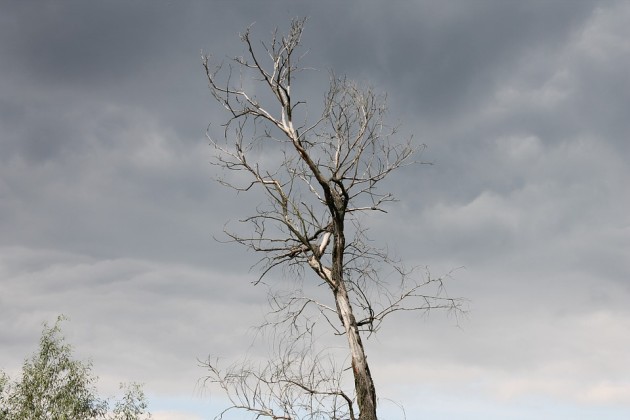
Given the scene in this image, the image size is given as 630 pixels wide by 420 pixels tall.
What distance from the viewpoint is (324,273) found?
867 centimetres

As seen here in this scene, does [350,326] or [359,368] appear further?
[350,326]

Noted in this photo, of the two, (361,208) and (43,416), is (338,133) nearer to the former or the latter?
(361,208)

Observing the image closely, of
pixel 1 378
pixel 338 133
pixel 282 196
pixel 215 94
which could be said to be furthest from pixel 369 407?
pixel 1 378

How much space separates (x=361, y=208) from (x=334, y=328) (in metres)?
2.05

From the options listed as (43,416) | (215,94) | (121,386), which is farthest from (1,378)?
(215,94)

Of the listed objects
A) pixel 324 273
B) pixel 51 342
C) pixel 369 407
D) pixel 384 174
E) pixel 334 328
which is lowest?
pixel 369 407

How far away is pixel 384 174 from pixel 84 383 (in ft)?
89.7

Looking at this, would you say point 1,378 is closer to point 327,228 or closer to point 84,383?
point 84,383

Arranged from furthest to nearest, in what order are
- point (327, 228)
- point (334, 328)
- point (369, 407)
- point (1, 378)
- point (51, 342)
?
point (51, 342) < point (1, 378) < point (327, 228) < point (334, 328) < point (369, 407)

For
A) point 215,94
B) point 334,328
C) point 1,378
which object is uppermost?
point 1,378

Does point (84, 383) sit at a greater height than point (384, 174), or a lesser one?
greater

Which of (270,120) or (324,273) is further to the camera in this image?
(270,120)

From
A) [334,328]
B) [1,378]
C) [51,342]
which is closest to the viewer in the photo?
[334,328]

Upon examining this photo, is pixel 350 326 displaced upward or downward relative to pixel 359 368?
upward
